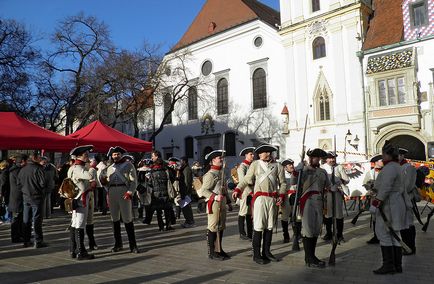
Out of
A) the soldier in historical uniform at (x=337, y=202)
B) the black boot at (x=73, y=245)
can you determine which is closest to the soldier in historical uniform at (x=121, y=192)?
the black boot at (x=73, y=245)

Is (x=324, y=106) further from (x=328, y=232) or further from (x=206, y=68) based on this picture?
(x=328, y=232)

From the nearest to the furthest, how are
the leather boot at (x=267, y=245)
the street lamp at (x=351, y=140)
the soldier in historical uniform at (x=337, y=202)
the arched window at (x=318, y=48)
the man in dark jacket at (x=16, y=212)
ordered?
the leather boot at (x=267, y=245) < the soldier in historical uniform at (x=337, y=202) < the man in dark jacket at (x=16, y=212) < the street lamp at (x=351, y=140) < the arched window at (x=318, y=48)

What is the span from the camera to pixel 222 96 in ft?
105

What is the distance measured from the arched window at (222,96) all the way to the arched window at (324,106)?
8.82 m

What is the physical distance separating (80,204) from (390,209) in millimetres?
5238

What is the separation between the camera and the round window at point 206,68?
32531 millimetres

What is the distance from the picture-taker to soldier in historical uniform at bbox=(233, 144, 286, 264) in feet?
20.5

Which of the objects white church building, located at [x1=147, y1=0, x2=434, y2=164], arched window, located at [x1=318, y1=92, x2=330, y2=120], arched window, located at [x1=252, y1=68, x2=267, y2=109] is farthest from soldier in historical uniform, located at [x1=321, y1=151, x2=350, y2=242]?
arched window, located at [x1=252, y1=68, x2=267, y2=109]

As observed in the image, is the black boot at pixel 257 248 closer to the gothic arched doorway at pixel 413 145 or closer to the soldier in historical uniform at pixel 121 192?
the soldier in historical uniform at pixel 121 192

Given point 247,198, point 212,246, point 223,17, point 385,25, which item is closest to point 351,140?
point 385,25

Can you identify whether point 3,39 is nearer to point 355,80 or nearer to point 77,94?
point 77,94

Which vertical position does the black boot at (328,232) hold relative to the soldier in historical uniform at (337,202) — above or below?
below

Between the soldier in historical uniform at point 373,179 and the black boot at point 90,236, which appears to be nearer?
the black boot at point 90,236

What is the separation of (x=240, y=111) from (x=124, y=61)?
10533 mm
